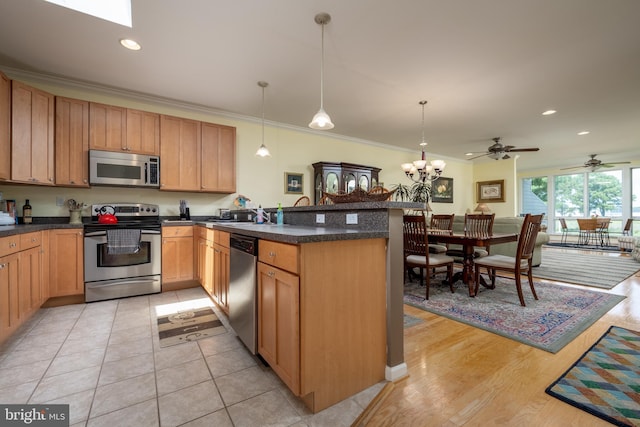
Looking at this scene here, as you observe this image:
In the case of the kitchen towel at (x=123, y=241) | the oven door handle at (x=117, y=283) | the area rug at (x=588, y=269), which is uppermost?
the kitchen towel at (x=123, y=241)

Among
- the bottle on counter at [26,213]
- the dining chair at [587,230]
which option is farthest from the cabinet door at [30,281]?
the dining chair at [587,230]

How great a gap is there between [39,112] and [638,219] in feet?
43.1

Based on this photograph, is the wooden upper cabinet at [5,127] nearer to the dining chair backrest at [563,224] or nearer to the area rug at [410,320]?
the area rug at [410,320]

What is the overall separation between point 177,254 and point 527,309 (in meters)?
4.12

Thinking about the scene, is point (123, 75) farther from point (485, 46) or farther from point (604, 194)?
point (604, 194)

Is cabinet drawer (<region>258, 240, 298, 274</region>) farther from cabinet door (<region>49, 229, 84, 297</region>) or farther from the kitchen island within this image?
cabinet door (<region>49, 229, 84, 297</region>)

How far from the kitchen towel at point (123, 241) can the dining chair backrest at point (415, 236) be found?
324cm

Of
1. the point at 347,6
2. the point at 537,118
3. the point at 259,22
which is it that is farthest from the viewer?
the point at 537,118

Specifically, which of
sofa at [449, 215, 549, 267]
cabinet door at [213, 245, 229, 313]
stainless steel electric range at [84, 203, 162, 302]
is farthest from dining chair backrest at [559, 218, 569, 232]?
stainless steel electric range at [84, 203, 162, 302]

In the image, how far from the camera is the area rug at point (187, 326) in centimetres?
223

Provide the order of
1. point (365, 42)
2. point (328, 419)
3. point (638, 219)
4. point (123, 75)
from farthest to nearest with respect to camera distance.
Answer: point (638, 219) < point (123, 75) < point (365, 42) < point (328, 419)

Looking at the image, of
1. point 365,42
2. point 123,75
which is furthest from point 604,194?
point 123,75

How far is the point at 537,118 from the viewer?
461cm
